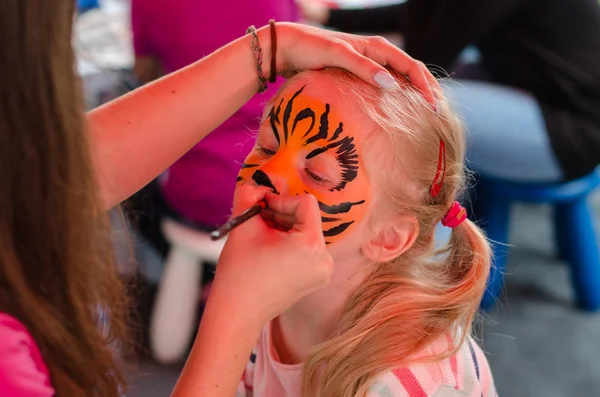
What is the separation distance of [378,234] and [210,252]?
65cm

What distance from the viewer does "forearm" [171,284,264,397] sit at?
0.68m

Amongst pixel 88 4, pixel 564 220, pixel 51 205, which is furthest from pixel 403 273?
pixel 88 4

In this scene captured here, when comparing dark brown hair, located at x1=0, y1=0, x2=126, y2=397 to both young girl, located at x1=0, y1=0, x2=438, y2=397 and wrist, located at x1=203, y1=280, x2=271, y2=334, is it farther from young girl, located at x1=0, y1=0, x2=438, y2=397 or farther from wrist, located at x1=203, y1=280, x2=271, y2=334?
wrist, located at x1=203, y1=280, x2=271, y2=334

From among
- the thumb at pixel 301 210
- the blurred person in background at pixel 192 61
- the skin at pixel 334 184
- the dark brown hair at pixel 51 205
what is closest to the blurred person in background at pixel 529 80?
the blurred person in background at pixel 192 61

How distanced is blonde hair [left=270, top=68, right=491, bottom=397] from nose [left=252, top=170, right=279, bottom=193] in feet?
0.41

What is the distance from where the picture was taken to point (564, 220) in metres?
1.74

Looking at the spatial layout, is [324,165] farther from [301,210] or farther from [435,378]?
[435,378]

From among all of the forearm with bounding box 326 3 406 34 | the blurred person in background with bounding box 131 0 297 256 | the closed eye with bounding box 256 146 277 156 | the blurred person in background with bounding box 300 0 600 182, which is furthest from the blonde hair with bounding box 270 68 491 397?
the forearm with bounding box 326 3 406 34

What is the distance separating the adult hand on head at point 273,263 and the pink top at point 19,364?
0.62 ft

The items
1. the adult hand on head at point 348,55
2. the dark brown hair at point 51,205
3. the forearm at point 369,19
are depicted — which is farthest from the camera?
the forearm at point 369,19

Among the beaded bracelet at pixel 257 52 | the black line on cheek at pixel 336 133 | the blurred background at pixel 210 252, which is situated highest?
the beaded bracelet at pixel 257 52

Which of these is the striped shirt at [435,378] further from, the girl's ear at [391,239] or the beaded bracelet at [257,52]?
the beaded bracelet at [257,52]

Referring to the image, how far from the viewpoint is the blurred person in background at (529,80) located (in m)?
1.46

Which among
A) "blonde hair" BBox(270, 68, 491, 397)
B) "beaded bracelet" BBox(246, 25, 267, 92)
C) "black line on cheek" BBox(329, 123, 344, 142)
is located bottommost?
"blonde hair" BBox(270, 68, 491, 397)
